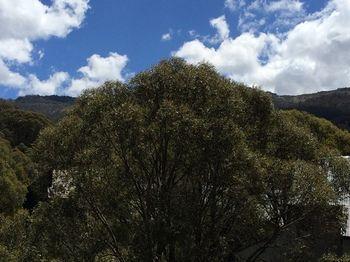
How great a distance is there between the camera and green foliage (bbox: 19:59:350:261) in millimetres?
18234

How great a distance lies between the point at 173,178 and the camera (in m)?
20.2

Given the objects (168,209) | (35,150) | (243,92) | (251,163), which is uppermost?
(243,92)

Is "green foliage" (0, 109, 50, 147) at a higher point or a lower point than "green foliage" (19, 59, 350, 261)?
higher

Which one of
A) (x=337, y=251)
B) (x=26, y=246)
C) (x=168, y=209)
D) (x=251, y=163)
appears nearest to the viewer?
(x=251, y=163)

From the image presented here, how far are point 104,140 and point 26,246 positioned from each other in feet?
27.0

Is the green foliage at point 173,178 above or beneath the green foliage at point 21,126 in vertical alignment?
beneath

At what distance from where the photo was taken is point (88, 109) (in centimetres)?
1934

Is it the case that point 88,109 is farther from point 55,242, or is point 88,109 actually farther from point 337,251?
point 337,251

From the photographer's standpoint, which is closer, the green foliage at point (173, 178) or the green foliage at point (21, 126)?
the green foliage at point (173, 178)

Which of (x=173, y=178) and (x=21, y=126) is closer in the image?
(x=173, y=178)

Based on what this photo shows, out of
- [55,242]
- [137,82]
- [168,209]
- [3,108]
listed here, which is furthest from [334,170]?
[3,108]

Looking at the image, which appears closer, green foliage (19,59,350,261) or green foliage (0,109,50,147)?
green foliage (19,59,350,261)

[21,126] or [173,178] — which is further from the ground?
[21,126]

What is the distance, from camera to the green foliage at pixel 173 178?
18234 mm
